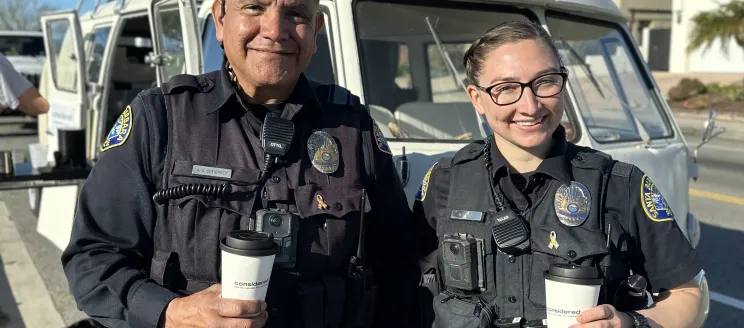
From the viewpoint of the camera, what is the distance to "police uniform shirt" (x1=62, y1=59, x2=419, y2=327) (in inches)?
73.2

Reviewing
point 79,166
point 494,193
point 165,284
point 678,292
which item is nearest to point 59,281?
point 79,166

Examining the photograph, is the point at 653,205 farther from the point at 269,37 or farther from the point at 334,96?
the point at 269,37

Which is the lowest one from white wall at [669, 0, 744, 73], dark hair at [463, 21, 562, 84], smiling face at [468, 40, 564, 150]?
smiling face at [468, 40, 564, 150]

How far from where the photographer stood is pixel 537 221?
6.49 feet

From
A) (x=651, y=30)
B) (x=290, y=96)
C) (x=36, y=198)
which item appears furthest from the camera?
(x=651, y=30)

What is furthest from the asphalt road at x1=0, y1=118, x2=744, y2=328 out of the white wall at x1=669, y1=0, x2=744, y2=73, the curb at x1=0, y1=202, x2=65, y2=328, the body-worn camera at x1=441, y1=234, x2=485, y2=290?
the white wall at x1=669, y1=0, x2=744, y2=73

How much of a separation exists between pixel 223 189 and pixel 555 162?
0.93 m

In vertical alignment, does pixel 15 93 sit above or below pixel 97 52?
below

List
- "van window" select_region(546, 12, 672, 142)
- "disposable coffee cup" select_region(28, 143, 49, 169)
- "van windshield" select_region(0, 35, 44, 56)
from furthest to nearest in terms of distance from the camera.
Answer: "van windshield" select_region(0, 35, 44, 56) → "disposable coffee cup" select_region(28, 143, 49, 169) → "van window" select_region(546, 12, 672, 142)

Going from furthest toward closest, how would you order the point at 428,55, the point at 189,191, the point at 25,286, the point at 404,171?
1. the point at 25,286
2. the point at 428,55
3. the point at 404,171
4. the point at 189,191

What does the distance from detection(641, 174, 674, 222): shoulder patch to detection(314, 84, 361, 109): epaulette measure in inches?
34.8

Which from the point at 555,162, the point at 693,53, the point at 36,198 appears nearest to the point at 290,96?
the point at 555,162

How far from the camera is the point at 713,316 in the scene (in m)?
4.80

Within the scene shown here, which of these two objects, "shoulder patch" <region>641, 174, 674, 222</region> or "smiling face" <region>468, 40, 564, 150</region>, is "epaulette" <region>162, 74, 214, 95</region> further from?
"shoulder patch" <region>641, 174, 674, 222</region>
